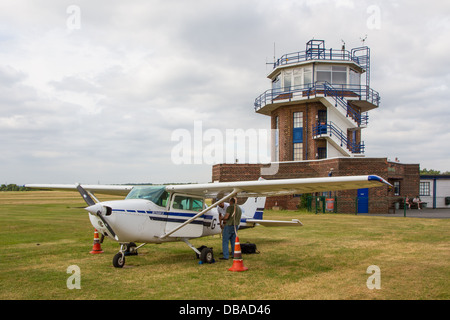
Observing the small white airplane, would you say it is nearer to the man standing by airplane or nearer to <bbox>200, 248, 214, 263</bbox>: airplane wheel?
<bbox>200, 248, 214, 263</bbox>: airplane wheel

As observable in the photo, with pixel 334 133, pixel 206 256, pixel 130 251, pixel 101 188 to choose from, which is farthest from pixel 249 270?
pixel 334 133

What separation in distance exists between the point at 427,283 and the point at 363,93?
28.6 m

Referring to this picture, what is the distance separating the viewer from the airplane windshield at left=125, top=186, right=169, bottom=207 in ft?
33.6

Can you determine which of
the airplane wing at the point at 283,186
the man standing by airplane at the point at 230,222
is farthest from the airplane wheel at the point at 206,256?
the airplane wing at the point at 283,186

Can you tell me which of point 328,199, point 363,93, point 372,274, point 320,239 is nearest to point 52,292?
point 372,274

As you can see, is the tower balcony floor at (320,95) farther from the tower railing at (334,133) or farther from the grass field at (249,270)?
the grass field at (249,270)

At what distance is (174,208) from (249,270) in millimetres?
2773

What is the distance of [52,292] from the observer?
7.24 meters

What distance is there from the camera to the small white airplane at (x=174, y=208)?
9016mm

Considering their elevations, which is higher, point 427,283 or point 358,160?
point 358,160

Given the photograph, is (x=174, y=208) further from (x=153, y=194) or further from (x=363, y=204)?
(x=363, y=204)

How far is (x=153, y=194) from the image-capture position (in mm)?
10320

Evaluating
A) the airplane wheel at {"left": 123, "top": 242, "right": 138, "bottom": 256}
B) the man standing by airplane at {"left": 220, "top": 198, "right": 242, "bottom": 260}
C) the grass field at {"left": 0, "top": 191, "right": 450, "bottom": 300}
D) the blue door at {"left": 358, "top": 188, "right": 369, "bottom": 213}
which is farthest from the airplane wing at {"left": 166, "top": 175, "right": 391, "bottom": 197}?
the blue door at {"left": 358, "top": 188, "right": 369, "bottom": 213}
